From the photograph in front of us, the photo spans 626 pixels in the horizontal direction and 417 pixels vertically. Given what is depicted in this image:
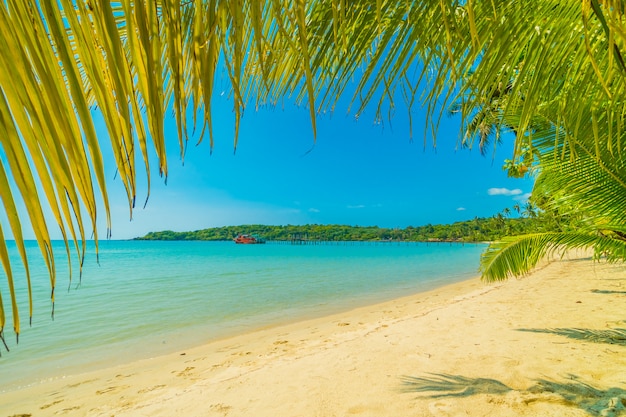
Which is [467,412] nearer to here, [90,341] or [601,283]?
[90,341]

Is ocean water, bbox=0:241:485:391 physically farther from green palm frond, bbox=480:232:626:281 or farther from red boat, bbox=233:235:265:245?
red boat, bbox=233:235:265:245

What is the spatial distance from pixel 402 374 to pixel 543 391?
1064 millimetres

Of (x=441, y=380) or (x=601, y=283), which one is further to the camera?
Result: (x=601, y=283)

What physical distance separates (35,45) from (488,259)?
434cm

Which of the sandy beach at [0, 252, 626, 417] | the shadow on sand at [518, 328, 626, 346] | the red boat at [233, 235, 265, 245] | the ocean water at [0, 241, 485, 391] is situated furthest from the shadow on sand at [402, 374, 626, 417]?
the red boat at [233, 235, 265, 245]

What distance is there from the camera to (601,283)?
25.7 ft

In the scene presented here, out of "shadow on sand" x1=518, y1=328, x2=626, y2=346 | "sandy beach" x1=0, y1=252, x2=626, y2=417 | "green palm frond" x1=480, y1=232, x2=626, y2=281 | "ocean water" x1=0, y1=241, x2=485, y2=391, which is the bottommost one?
"ocean water" x1=0, y1=241, x2=485, y2=391

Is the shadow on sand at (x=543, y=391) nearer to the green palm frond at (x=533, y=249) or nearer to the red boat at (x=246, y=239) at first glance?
the green palm frond at (x=533, y=249)

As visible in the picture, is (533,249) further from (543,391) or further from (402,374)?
(402,374)

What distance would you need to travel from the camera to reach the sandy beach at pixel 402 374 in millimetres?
2523

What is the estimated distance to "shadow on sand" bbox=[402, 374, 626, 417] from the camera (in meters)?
2.24

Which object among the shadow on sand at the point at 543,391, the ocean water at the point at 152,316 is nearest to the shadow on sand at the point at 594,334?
the shadow on sand at the point at 543,391

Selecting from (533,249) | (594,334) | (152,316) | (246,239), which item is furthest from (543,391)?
(246,239)

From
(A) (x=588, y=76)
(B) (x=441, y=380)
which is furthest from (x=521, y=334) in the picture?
(A) (x=588, y=76)
